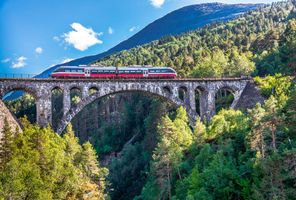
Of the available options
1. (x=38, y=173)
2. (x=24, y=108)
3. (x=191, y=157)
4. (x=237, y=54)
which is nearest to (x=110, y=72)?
(x=191, y=157)

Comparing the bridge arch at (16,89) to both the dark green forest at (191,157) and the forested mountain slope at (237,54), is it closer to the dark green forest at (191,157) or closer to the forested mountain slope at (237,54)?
the dark green forest at (191,157)

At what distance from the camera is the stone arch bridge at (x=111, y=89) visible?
5494 centimetres

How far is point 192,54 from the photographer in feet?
359

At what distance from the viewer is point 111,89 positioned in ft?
196

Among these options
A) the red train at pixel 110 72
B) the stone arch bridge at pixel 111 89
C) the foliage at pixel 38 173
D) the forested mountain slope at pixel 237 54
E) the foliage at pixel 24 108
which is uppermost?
the forested mountain slope at pixel 237 54

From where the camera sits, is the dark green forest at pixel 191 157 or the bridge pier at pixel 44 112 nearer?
the dark green forest at pixel 191 157

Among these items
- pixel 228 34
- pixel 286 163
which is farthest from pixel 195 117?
pixel 228 34

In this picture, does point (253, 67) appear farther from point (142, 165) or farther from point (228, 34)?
point (228, 34)

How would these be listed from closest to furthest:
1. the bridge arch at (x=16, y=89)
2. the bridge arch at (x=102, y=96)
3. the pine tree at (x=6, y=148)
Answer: the pine tree at (x=6, y=148)
the bridge arch at (x=16, y=89)
the bridge arch at (x=102, y=96)

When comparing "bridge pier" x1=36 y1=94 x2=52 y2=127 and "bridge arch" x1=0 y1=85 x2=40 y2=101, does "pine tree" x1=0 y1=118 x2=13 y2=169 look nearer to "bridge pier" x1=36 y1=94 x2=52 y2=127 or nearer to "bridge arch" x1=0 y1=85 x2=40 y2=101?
"bridge pier" x1=36 y1=94 x2=52 y2=127

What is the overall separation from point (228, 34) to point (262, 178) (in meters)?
105

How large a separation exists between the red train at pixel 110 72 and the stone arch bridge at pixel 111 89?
1.67 meters

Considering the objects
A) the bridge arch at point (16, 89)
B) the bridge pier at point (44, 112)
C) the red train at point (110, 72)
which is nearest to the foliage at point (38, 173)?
the bridge pier at point (44, 112)

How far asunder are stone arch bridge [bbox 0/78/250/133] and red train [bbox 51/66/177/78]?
1.67 m
